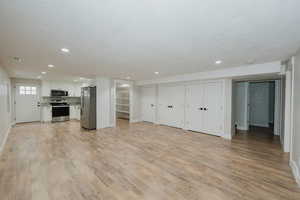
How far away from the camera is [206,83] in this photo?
210 inches

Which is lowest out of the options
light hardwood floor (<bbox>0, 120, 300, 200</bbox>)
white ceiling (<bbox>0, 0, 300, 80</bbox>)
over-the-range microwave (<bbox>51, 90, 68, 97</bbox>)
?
light hardwood floor (<bbox>0, 120, 300, 200</bbox>)

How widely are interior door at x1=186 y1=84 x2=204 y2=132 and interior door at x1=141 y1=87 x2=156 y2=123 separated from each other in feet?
6.74

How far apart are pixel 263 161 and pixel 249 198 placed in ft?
5.20

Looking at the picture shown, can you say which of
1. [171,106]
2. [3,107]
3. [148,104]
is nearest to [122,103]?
[148,104]

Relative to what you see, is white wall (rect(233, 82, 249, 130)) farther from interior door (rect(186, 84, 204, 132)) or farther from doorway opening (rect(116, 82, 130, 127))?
doorway opening (rect(116, 82, 130, 127))

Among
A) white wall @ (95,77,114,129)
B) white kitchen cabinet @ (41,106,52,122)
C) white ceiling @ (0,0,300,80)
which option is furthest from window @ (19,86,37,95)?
white ceiling @ (0,0,300,80)

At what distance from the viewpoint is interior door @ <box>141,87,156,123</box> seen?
7.43 m

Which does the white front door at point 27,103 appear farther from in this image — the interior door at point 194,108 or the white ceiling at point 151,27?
the interior door at point 194,108

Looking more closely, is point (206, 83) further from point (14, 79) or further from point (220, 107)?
point (14, 79)

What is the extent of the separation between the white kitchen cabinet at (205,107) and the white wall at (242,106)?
1581mm

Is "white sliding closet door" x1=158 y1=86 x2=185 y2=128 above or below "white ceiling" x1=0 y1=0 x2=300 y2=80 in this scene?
below

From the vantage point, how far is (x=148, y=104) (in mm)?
7680

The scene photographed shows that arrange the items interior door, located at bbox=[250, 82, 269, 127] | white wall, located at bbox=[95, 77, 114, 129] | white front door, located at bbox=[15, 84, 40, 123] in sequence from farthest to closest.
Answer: white front door, located at bbox=[15, 84, 40, 123]
interior door, located at bbox=[250, 82, 269, 127]
white wall, located at bbox=[95, 77, 114, 129]

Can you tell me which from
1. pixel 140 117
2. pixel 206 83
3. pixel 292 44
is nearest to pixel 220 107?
pixel 206 83
